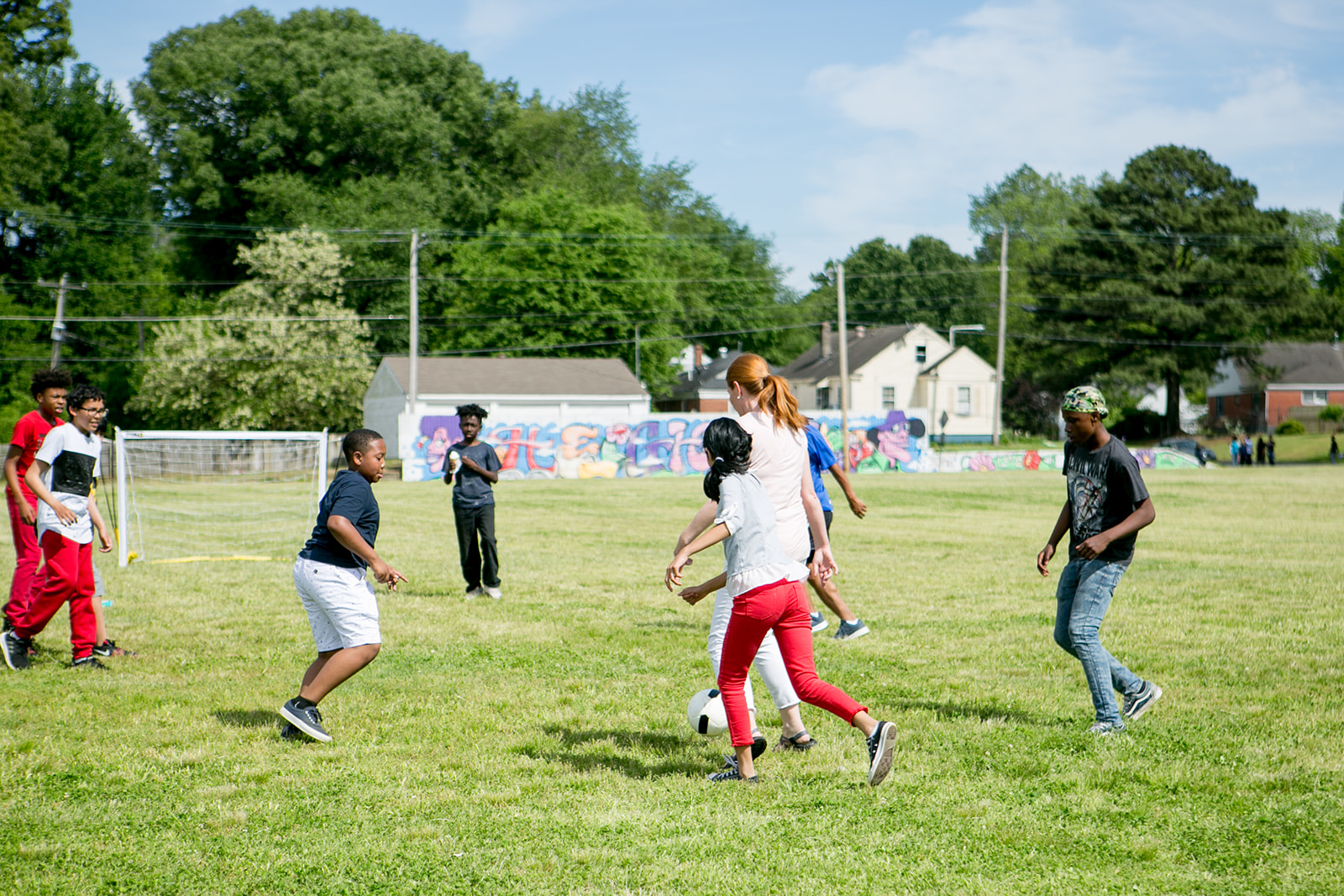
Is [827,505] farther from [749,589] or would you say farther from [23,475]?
[23,475]

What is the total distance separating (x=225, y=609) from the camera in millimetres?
10422

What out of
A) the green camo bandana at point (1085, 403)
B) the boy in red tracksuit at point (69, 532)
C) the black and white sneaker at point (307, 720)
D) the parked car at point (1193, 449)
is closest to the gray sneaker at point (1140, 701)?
the green camo bandana at point (1085, 403)

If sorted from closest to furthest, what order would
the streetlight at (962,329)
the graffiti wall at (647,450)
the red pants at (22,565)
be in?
the red pants at (22,565)
the graffiti wall at (647,450)
the streetlight at (962,329)

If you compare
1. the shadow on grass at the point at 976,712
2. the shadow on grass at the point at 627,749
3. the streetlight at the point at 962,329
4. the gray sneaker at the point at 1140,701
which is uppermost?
the streetlight at the point at 962,329

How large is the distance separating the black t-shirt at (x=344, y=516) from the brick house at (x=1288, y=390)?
74.3m

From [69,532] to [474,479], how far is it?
424 cm

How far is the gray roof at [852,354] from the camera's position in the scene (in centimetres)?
6956

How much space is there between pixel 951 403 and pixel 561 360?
2891 centimetres

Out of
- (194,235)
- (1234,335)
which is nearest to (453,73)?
(194,235)

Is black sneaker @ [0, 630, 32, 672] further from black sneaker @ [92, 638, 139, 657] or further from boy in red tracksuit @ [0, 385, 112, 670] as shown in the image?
black sneaker @ [92, 638, 139, 657]

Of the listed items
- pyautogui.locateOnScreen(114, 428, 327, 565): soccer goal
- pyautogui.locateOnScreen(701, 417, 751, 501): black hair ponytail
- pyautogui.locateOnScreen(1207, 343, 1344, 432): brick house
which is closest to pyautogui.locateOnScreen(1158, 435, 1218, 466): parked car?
pyautogui.locateOnScreen(1207, 343, 1344, 432): brick house

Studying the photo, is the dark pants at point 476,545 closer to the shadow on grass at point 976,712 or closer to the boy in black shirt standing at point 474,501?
the boy in black shirt standing at point 474,501

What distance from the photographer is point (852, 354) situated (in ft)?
235

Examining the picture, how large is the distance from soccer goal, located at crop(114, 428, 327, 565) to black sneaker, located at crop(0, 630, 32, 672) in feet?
19.3
